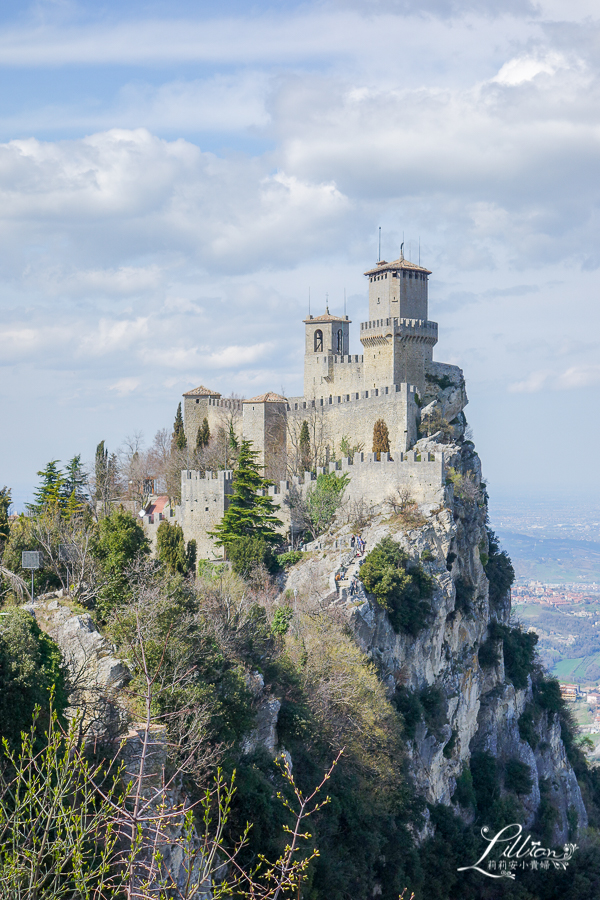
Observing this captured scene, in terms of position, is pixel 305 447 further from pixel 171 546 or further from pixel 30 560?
pixel 30 560

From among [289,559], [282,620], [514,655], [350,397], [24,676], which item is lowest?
[514,655]

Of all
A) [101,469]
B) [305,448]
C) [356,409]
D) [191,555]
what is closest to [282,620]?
[191,555]

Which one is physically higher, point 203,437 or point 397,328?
point 397,328

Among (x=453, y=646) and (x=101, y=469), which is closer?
(x=453, y=646)

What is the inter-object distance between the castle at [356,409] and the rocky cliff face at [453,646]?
147 centimetres

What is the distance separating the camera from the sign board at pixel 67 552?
30.4m

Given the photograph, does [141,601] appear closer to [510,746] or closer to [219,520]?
[219,520]

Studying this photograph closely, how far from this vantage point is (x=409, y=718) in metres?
38.6

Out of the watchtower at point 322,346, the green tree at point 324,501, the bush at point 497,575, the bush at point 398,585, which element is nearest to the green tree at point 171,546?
the green tree at point 324,501

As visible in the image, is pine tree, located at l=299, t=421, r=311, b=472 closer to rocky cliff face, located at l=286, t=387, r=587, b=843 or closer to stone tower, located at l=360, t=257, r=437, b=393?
stone tower, located at l=360, t=257, r=437, b=393

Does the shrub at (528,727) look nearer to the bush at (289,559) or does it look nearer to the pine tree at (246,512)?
the bush at (289,559)

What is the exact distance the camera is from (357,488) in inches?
1778

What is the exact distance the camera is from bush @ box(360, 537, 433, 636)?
3997cm

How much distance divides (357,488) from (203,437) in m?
13.4
